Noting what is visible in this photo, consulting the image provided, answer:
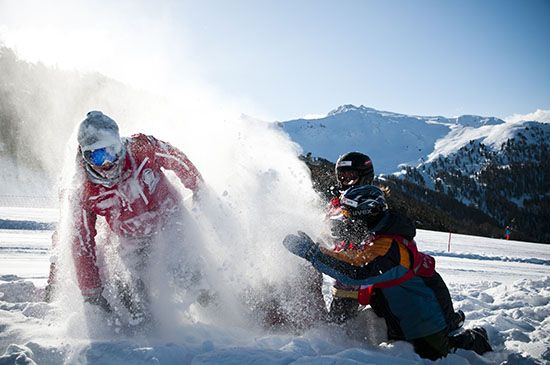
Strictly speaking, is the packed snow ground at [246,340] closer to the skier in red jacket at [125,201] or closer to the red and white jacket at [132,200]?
the skier in red jacket at [125,201]

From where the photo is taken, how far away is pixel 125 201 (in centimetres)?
402

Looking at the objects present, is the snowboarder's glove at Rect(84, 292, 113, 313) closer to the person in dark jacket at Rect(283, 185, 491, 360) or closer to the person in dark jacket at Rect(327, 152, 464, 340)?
the person in dark jacket at Rect(283, 185, 491, 360)

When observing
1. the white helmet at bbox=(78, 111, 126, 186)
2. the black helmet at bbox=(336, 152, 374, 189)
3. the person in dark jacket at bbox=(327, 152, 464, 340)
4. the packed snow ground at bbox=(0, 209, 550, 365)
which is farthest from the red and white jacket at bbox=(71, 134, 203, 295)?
the black helmet at bbox=(336, 152, 374, 189)

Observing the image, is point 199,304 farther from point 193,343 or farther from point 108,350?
point 108,350

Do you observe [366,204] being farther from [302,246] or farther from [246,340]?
[246,340]

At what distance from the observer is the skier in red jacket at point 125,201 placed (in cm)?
372

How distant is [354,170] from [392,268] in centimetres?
192

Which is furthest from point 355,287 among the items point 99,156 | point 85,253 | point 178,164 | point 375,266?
point 99,156

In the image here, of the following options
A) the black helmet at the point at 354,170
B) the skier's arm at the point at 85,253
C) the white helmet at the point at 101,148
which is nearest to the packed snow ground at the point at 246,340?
the skier's arm at the point at 85,253

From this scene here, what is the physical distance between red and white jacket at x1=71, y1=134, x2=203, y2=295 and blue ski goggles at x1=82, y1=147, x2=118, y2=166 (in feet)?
0.88

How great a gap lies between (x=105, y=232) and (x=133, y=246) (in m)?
0.50

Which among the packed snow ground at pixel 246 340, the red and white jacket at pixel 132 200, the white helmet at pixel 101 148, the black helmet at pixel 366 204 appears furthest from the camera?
the red and white jacket at pixel 132 200

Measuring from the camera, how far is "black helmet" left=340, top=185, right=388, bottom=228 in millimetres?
3553

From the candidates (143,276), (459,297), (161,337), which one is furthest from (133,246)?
(459,297)
